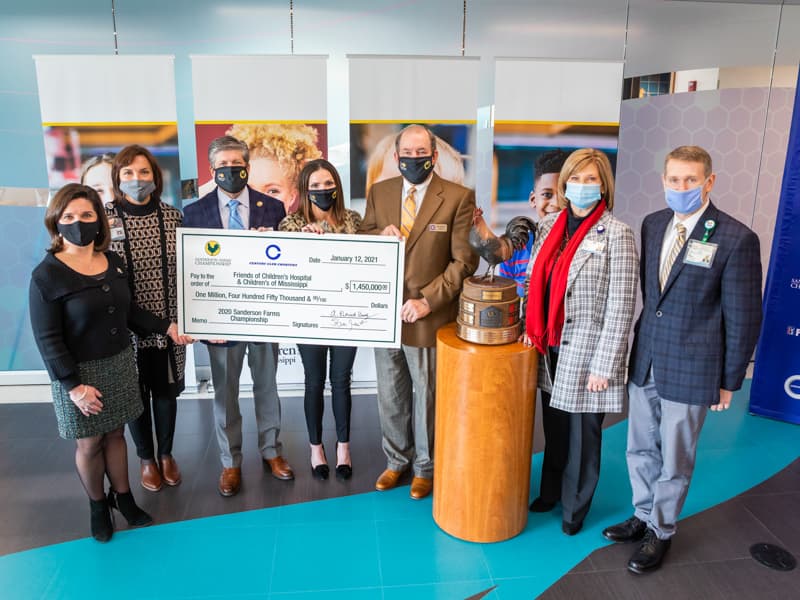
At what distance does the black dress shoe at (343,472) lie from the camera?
3332 millimetres

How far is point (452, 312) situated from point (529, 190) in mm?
1696

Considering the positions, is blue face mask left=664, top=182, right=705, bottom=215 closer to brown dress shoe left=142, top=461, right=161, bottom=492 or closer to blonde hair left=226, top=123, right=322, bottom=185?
blonde hair left=226, top=123, right=322, bottom=185

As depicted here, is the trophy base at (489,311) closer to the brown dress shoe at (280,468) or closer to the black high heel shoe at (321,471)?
the black high heel shoe at (321,471)

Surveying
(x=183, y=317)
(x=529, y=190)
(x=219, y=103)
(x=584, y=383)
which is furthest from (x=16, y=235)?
(x=584, y=383)

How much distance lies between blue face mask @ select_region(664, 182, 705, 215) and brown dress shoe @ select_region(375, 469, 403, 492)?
191 centimetres

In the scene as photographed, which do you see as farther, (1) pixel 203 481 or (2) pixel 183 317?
(1) pixel 203 481

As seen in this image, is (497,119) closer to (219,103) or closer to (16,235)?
(219,103)

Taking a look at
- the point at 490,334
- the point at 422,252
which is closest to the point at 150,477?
the point at 422,252

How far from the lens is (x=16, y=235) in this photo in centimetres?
441

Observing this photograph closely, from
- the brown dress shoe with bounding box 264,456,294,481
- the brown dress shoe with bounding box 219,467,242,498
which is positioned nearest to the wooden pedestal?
the brown dress shoe with bounding box 264,456,294,481

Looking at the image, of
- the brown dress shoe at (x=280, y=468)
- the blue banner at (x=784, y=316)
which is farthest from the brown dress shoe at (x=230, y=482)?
the blue banner at (x=784, y=316)

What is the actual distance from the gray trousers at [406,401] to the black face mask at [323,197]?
0.78 meters

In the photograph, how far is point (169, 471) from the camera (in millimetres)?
3309

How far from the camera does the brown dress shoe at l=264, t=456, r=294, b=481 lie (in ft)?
10.9
